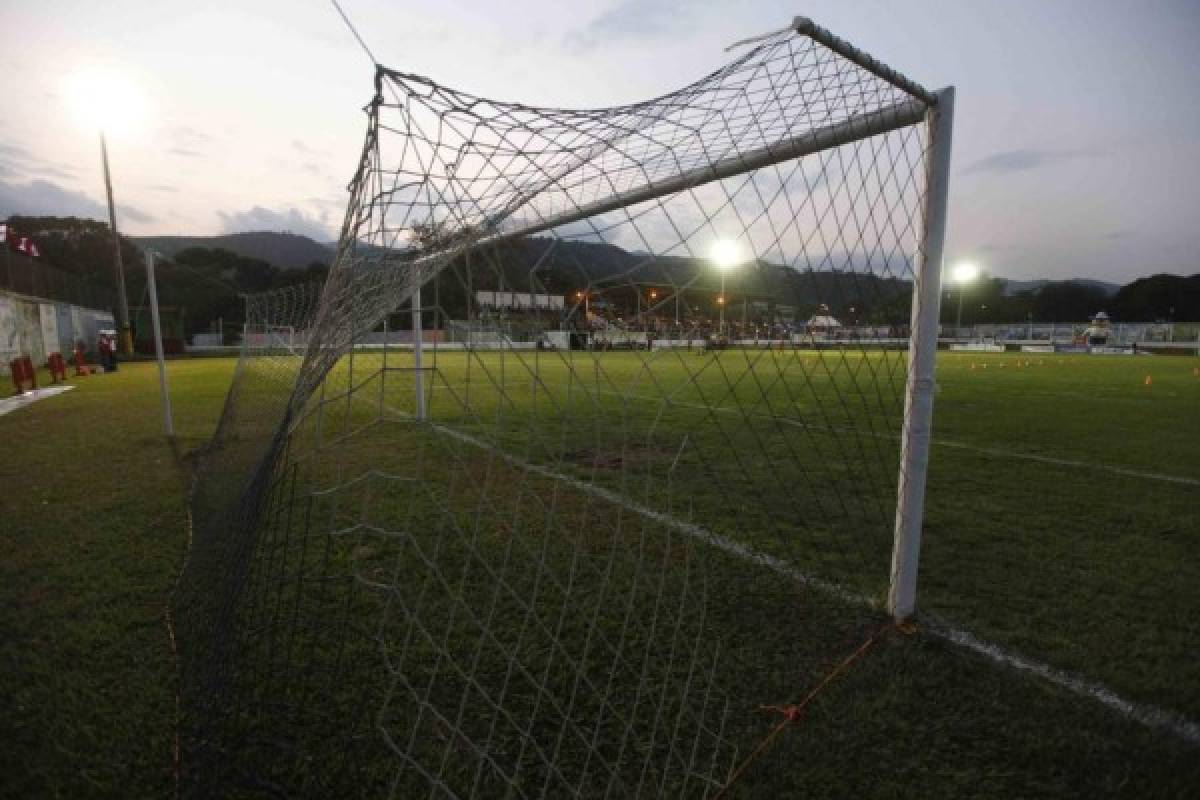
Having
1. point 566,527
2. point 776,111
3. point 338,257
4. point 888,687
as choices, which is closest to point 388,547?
point 566,527

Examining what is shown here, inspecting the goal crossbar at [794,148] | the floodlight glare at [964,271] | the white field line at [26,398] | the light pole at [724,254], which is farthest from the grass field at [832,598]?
the floodlight glare at [964,271]

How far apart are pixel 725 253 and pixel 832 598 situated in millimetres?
1674

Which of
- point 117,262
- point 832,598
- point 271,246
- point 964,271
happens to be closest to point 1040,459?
point 832,598

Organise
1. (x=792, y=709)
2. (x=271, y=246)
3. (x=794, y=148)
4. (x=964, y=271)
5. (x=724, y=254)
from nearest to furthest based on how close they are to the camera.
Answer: (x=792, y=709)
(x=794, y=148)
(x=724, y=254)
(x=964, y=271)
(x=271, y=246)

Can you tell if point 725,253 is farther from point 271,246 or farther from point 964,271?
point 271,246

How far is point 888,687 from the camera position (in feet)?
6.47

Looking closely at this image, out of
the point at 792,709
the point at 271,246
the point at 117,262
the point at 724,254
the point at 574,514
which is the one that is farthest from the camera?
the point at 271,246

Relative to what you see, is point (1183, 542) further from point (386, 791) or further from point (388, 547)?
point (388, 547)

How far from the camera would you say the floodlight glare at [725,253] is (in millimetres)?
2709

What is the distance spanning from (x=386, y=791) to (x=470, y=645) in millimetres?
713

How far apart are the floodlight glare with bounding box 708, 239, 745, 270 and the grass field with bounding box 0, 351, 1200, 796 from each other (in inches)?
29.7

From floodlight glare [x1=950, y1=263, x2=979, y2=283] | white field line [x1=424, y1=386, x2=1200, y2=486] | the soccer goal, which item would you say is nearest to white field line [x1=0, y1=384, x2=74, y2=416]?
the soccer goal

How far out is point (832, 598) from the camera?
8.56ft

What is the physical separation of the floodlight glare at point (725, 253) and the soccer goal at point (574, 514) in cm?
3
